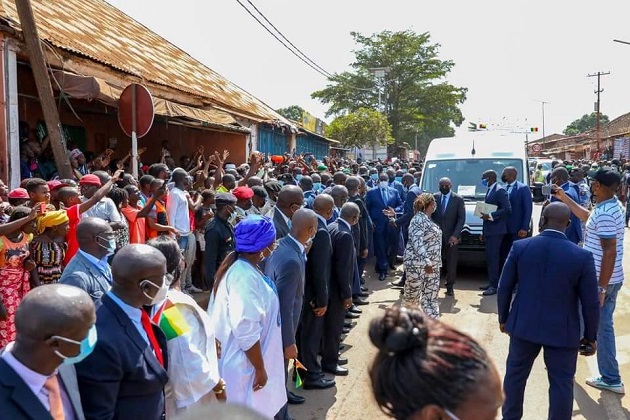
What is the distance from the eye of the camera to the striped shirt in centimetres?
468

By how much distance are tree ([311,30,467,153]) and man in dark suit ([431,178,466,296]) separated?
38018 mm

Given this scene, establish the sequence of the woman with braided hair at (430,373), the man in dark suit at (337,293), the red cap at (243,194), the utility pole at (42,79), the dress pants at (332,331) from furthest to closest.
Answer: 1. the red cap at (243,194)
2. the utility pole at (42,79)
3. the dress pants at (332,331)
4. the man in dark suit at (337,293)
5. the woman with braided hair at (430,373)

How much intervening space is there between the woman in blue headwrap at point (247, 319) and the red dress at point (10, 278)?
6.32ft

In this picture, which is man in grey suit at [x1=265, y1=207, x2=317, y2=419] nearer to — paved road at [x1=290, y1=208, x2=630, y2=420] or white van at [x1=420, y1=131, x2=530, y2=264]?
paved road at [x1=290, y1=208, x2=630, y2=420]

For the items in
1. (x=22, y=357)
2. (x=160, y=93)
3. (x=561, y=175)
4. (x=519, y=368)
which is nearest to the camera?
(x=22, y=357)

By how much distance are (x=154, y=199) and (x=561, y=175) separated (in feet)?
18.1

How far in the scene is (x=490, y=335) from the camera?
6535 mm

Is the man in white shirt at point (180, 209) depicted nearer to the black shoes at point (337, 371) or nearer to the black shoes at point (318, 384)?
the black shoes at point (337, 371)

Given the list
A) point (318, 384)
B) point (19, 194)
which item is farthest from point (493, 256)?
point (19, 194)

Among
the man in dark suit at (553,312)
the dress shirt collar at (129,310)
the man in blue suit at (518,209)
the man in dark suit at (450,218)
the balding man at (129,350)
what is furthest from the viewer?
the man in blue suit at (518,209)

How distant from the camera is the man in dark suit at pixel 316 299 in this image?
16.2 feet

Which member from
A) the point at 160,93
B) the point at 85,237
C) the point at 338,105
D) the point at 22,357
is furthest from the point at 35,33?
the point at 338,105

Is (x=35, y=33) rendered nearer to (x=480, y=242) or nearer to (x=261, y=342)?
(x=261, y=342)

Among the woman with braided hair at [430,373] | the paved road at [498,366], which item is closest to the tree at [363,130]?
Result: the paved road at [498,366]
